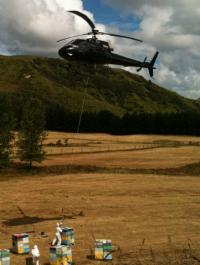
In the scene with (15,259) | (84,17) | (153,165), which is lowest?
(15,259)

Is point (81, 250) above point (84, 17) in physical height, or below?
below

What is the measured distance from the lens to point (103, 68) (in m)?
26.3

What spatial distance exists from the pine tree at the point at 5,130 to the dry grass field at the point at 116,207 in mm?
2334

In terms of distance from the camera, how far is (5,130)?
201ft

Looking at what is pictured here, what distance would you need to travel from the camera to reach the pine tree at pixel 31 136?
6359cm

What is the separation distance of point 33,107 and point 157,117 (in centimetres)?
7210

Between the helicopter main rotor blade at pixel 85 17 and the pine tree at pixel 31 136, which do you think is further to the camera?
the pine tree at pixel 31 136

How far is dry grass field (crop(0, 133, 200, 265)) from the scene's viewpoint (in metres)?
24.8

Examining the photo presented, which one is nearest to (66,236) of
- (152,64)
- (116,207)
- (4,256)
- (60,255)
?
(60,255)

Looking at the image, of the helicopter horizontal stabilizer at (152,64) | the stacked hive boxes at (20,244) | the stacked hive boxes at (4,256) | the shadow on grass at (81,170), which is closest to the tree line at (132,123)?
the shadow on grass at (81,170)

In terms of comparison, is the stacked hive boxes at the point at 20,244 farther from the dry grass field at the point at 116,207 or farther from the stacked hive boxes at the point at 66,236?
the stacked hive boxes at the point at 66,236

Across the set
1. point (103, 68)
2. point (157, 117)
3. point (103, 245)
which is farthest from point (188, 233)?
point (157, 117)

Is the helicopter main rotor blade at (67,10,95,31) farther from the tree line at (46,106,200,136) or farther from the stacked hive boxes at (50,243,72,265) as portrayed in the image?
the tree line at (46,106,200,136)

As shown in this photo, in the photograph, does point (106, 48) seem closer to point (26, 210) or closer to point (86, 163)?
point (26, 210)
